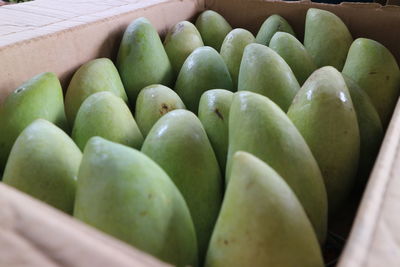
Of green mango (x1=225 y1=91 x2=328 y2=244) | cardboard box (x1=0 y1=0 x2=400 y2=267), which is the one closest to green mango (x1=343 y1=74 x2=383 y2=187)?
cardboard box (x1=0 y1=0 x2=400 y2=267)

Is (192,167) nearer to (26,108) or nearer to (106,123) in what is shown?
(106,123)

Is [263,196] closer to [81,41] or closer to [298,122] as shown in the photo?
[298,122]

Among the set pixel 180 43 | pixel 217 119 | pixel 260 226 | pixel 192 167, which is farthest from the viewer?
pixel 180 43

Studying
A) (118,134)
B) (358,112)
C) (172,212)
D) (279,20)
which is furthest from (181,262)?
(279,20)

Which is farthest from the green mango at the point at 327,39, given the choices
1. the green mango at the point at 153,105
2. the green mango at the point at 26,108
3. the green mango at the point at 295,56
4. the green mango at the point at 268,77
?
the green mango at the point at 26,108

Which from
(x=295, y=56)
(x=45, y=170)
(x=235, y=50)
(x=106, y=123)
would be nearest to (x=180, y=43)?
(x=235, y=50)

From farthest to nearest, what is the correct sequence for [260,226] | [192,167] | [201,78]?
[201,78], [192,167], [260,226]
